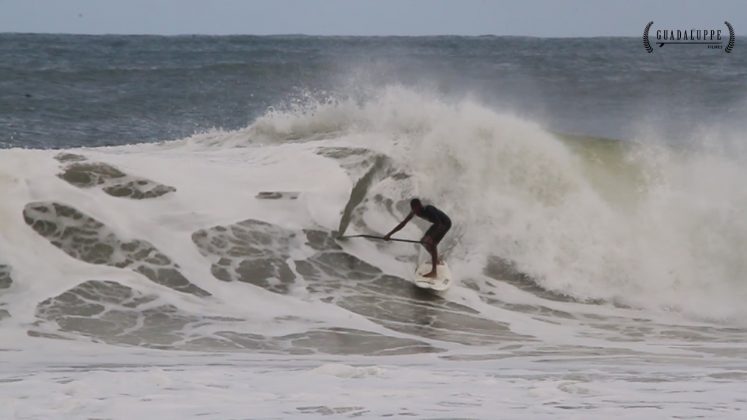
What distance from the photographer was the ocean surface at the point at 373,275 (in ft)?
21.2

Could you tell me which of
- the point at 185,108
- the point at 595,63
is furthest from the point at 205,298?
the point at 595,63

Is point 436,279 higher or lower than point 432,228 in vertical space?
lower

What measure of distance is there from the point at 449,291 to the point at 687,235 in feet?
10.6

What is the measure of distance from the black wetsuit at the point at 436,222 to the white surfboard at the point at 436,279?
0.28m

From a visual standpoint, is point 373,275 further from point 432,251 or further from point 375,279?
point 432,251

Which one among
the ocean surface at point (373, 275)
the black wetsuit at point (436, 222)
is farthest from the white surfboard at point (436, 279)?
the black wetsuit at point (436, 222)

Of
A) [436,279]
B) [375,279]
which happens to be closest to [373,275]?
A: [375,279]

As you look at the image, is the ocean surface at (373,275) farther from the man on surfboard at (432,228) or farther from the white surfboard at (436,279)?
the man on surfboard at (432,228)

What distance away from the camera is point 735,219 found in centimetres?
1301

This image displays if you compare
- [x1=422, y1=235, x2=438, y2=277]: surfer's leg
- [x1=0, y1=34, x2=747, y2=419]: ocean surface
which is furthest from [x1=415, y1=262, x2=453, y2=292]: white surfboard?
[x1=0, y1=34, x2=747, y2=419]: ocean surface

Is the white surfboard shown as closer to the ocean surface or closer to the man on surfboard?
the man on surfboard

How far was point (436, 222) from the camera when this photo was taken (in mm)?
11148

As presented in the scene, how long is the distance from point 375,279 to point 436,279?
657 mm

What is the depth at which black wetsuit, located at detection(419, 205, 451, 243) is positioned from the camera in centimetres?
1114
